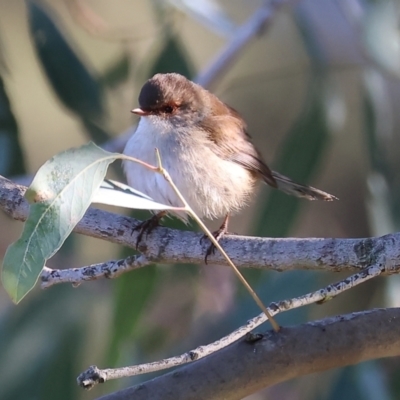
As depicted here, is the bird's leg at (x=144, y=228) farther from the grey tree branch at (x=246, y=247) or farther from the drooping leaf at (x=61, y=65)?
the drooping leaf at (x=61, y=65)

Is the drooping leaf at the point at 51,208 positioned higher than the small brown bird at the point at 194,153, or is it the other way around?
the drooping leaf at the point at 51,208

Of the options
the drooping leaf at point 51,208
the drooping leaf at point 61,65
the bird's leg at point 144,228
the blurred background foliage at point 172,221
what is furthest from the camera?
the drooping leaf at point 61,65

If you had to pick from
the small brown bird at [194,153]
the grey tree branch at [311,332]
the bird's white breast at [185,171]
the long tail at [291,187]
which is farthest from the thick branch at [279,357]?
the long tail at [291,187]

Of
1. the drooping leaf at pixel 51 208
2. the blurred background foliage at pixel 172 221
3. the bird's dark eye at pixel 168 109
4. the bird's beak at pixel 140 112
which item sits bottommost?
the blurred background foliage at pixel 172 221

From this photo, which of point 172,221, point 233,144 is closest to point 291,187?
point 233,144

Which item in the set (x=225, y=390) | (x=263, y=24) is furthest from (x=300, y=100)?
(x=225, y=390)

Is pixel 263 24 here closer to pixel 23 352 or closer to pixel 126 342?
pixel 126 342
